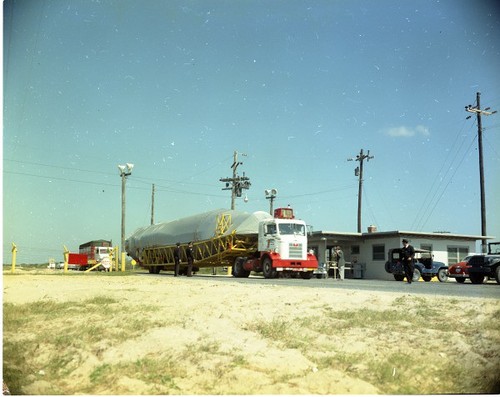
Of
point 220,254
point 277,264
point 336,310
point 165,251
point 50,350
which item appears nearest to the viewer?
point 50,350

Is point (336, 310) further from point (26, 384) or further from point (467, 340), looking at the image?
point (26, 384)

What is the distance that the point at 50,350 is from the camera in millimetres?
6836

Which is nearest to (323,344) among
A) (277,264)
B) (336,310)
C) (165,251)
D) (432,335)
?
(432,335)

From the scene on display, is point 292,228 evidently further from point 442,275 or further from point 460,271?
point 442,275

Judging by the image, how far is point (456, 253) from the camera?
3247cm

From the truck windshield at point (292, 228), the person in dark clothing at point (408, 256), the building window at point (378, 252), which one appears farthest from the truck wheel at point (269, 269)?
the building window at point (378, 252)

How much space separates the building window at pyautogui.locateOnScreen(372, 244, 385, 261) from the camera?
1224 inches

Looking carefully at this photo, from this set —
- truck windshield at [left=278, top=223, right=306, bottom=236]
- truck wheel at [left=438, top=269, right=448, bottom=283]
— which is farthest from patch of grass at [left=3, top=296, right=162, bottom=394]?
truck wheel at [left=438, top=269, right=448, bottom=283]

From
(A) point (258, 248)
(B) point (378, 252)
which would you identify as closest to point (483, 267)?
(A) point (258, 248)

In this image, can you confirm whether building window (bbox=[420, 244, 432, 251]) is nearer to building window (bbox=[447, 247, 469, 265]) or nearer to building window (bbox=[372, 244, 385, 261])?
building window (bbox=[447, 247, 469, 265])

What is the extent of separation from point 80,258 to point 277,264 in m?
26.9

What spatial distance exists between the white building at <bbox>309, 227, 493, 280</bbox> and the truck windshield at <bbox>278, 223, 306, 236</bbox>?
694 cm

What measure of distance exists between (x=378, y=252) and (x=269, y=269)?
34.7 ft

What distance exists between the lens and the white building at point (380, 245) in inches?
1211
